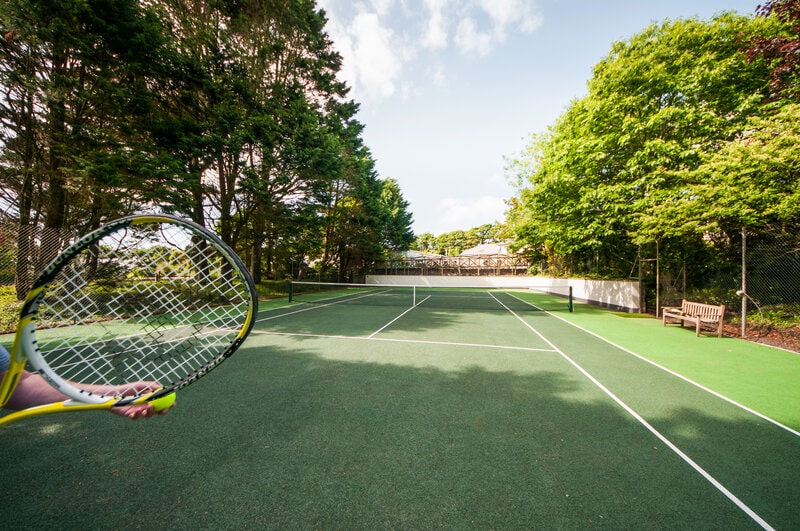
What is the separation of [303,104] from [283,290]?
44.2ft

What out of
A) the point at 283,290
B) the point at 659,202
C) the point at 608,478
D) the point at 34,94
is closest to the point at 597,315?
the point at 659,202

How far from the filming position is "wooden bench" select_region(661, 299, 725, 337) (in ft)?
25.8

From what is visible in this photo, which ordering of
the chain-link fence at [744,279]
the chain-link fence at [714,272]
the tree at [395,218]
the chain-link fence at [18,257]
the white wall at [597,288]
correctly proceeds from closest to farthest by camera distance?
the chain-link fence at [18,257], the chain-link fence at [714,272], the chain-link fence at [744,279], the white wall at [597,288], the tree at [395,218]

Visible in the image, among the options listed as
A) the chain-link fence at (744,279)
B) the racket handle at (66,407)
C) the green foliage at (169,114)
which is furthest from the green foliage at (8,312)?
the chain-link fence at (744,279)

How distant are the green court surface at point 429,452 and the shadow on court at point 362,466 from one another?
15 mm

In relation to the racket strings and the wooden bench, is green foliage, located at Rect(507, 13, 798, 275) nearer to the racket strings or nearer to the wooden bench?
the wooden bench

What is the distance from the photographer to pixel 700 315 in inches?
341

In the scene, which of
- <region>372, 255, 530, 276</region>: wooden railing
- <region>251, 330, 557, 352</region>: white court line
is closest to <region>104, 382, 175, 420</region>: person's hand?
<region>251, 330, 557, 352</region>: white court line

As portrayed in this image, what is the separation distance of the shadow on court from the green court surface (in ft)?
0.05

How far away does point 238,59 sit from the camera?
44.4 ft

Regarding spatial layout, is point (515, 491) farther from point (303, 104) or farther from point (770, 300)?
point (303, 104)

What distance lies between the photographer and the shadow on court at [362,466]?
2.09 metres

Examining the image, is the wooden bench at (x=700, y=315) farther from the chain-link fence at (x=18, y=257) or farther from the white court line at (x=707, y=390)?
the chain-link fence at (x=18, y=257)

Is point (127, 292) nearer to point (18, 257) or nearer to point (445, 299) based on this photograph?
point (18, 257)
